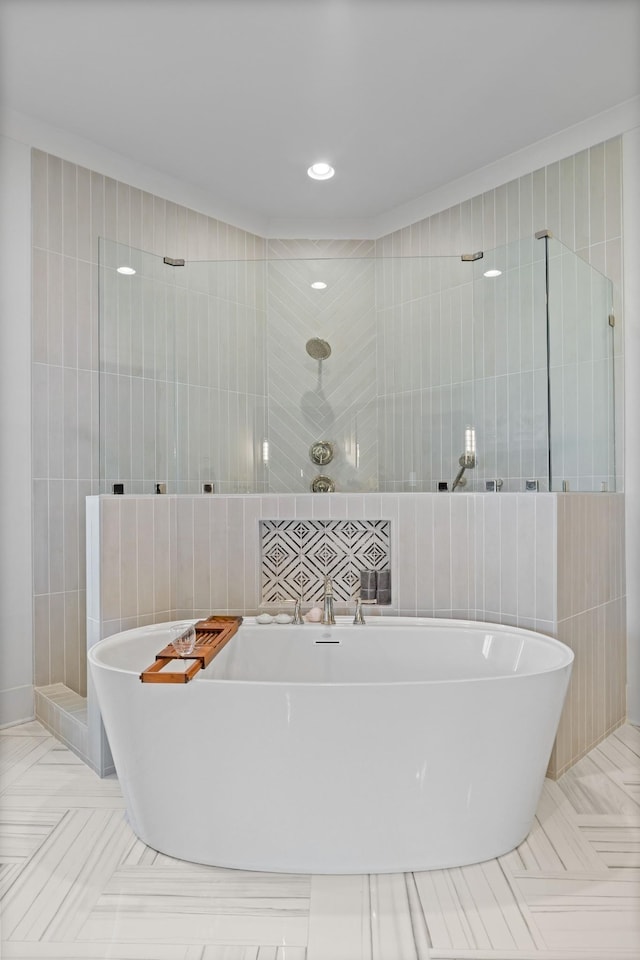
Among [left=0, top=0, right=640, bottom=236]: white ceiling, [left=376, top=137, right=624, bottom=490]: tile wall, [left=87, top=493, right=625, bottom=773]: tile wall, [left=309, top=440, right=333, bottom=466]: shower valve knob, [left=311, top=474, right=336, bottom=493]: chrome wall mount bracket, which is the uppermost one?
[left=0, top=0, right=640, bottom=236]: white ceiling

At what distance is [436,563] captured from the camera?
8.53 feet

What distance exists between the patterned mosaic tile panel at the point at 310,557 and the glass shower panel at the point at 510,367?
59 centimetres

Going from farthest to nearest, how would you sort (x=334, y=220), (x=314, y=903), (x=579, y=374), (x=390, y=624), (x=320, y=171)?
(x=334, y=220)
(x=320, y=171)
(x=579, y=374)
(x=390, y=624)
(x=314, y=903)

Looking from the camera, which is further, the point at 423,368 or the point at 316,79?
the point at 423,368

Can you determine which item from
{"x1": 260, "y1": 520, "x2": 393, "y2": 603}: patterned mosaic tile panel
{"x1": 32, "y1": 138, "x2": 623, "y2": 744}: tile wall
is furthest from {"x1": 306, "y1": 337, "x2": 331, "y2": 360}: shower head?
{"x1": 260, "y1": 520, "x2": 393, "y2": 603}: patterned mosaic tile panel

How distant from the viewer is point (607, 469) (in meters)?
2.78

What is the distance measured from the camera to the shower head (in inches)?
111

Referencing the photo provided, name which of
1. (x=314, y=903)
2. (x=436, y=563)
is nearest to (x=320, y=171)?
(x=436, y=563)

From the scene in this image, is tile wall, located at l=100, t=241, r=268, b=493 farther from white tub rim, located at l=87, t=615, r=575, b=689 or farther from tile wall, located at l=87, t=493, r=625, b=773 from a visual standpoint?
white tub rim, located at l=87, t=615, r=575, b=689

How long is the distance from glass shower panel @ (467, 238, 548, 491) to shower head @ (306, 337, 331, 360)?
2.21ft

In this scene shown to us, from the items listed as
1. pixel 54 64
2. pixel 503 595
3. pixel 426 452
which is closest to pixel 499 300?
pixel 426 452

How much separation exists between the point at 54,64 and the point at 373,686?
2775 millimetres

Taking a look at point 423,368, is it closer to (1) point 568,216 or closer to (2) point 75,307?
(1) point 568,216

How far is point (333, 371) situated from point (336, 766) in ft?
5.65
